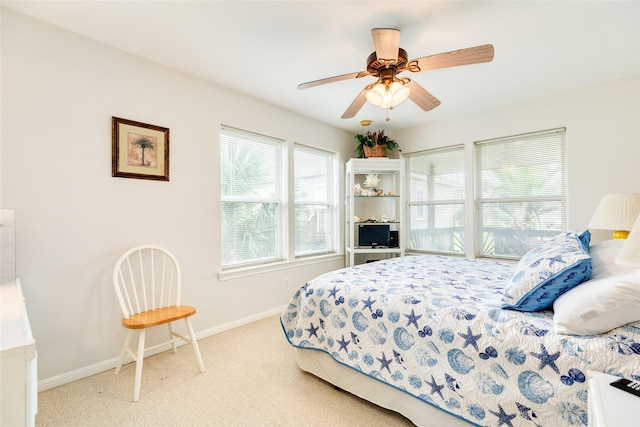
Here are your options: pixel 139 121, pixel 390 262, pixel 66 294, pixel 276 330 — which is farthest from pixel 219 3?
pixel 276 330

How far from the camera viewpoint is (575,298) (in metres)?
1.25

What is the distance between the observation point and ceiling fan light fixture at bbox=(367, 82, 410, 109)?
6.81 ft

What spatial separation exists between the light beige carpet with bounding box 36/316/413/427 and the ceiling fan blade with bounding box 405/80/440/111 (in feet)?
6.95

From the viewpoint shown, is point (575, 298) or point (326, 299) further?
point (326, 299)

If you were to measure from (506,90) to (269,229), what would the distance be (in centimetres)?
294

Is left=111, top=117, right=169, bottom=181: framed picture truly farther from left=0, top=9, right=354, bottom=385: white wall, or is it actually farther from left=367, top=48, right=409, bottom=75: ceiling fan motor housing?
left=367, top=48, right=409, bottom=75: ceiling fan motor housing

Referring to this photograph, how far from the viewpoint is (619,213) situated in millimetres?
2469

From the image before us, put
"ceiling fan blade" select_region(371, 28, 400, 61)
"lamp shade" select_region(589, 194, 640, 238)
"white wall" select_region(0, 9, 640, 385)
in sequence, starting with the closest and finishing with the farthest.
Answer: "ceiling fan blade" select_region(371, 28, 400, 61)
"white wall" select_region(0, 9, 640, 385)
"lamp shade" select_region(589, 194, 640, 238)

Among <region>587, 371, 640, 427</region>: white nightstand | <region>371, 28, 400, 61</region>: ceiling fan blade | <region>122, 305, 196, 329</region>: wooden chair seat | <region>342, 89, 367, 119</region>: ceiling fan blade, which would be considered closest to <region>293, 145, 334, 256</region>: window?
<region>342, 89, 367, 119</region>: ceiling fan blade

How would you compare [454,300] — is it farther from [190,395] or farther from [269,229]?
[269,229]

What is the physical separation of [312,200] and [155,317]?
2408mm

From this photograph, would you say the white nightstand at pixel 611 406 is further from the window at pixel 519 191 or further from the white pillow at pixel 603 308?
the window at pixel 519 191

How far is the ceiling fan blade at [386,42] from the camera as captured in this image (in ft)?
5.43

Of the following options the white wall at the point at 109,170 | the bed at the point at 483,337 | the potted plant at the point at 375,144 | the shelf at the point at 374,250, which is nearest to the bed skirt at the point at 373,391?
the bed at the point at 483,337
